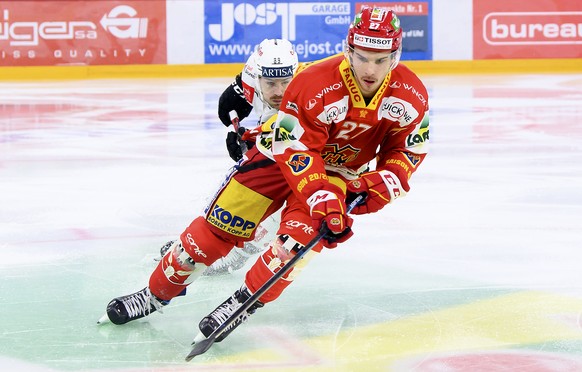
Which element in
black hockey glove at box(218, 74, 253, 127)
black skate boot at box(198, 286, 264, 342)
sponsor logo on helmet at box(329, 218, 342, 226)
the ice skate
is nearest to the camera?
sponsor logo on helmet at box(329, 218, 342, 226)

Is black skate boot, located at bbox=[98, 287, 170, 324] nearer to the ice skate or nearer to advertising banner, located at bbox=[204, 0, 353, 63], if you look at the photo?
the ice skate

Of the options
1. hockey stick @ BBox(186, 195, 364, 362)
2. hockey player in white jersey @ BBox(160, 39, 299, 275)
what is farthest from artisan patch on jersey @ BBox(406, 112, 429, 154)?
hockey player in white jersey @ BBox(160, 39, 299, 275)

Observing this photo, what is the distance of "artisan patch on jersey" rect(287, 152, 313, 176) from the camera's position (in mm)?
3037

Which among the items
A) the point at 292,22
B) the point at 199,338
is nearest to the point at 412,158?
the point at 199,338

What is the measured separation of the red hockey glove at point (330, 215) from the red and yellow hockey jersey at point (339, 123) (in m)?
0.05

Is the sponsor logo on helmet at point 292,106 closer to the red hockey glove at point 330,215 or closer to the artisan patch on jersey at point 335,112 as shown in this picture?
the artisan patch on jersey at point 335,112

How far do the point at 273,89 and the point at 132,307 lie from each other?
0.91 meters

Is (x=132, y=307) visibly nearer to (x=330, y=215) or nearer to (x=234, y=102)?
(x=330, y=215)

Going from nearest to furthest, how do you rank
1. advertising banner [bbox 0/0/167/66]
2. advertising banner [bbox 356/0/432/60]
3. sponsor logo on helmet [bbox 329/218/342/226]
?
1. sponsor logo on helmet [bbox 329/218/342/226]
2. advertising banner [bbox 0/0/167/66]
3. advertising banner [bbox 356/0/432/60]

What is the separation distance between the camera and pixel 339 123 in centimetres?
313

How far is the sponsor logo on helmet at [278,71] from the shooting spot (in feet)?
11.8

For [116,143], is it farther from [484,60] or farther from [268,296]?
[484,60]

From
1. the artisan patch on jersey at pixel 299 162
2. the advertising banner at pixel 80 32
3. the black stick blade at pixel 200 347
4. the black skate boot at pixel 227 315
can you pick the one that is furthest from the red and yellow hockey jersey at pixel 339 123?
the advertising banner at pixel 80 32

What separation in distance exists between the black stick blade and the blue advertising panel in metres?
9.67
